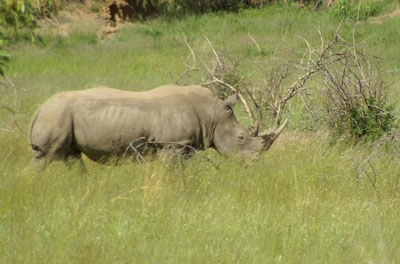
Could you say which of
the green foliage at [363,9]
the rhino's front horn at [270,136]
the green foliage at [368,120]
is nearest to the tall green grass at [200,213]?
the rhino's front horn at [270,136]

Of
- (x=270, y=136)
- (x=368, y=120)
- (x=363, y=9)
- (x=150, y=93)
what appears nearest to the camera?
(x=150, y=93)

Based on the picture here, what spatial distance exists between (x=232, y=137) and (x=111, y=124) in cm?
135

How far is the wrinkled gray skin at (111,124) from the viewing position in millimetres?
6688

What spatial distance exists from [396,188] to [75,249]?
10.9ft

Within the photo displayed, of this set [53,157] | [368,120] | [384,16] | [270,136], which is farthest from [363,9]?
[53,157]

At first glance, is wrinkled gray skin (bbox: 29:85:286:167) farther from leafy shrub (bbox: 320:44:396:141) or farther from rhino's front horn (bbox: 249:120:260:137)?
leafy shrub (bbox: 320:44:396:141)

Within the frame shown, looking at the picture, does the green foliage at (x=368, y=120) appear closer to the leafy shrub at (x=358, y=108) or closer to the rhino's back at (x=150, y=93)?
the leafy shrub at (x=358, y=108)

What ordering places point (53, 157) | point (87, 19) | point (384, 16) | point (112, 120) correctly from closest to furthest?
point (53, 157), point (112, 120), point (87, 19), point (384, 16)

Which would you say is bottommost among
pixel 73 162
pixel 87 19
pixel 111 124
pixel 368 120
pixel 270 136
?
pixel 87 19

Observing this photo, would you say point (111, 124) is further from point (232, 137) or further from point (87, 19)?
point (87, 19)

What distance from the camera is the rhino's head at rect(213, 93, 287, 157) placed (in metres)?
7.46

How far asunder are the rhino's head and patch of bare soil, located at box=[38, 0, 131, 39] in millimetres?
14040

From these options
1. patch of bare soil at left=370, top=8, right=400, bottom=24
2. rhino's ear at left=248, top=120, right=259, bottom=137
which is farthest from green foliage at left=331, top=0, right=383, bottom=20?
rhino's ear at left=248, top=120, right=259, bottom=137

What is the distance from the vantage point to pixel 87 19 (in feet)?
75.3
